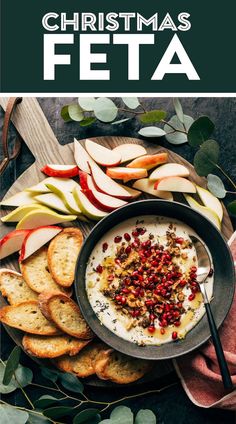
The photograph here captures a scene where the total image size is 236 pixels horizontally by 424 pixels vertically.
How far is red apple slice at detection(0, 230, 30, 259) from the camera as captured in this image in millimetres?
3326

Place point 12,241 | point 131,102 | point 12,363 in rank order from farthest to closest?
point 131,102 → point 12,241 → point 12,363

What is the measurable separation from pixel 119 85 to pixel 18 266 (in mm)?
1152

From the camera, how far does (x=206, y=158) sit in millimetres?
3402

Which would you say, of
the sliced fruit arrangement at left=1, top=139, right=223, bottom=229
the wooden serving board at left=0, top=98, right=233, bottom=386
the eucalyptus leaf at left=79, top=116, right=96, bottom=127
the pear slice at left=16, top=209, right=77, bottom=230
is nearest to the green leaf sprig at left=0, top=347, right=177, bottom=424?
the wooden serving board at left=0, top=98, right=233, bottom=386

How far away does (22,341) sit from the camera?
132 inches

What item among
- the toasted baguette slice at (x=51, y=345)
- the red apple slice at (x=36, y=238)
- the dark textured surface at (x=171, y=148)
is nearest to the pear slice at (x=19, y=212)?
the red apple slice at (x=36, y=238)

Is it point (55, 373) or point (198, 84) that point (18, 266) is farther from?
point (198, 84)

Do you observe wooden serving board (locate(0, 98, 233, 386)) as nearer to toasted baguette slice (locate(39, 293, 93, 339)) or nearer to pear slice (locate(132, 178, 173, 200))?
pear slice (locate(132, 178, 173, 200))

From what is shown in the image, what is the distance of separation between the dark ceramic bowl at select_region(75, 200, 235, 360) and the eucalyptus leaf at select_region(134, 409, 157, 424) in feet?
1.26

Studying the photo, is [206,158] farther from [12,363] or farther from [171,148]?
[12,363]

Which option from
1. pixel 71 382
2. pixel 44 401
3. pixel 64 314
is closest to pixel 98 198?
pixel 64 314

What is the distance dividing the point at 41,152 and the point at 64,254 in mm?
578

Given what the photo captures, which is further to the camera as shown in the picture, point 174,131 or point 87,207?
point 174,131

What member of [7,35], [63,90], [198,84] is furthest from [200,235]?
[7,35]
